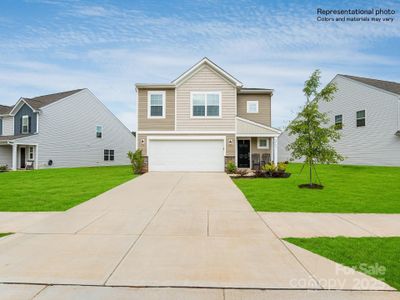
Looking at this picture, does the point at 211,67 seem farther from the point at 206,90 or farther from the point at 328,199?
the point at 328,199

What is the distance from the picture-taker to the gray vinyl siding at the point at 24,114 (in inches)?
975

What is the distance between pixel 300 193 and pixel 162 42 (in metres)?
13.5

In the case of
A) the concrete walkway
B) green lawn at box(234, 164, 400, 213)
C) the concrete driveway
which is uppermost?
green lawn at box(234, 164, 400, 213)

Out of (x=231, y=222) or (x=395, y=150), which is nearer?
(x=231, y=222)

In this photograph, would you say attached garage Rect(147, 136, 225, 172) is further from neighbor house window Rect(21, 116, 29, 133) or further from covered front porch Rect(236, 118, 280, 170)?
neighbor house window Rect(21, 116, 29, 133)

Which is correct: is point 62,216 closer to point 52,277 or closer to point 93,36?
point 52,277

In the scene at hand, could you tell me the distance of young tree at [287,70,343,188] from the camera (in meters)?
11.0

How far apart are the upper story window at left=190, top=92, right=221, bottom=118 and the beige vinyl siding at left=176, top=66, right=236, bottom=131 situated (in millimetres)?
226

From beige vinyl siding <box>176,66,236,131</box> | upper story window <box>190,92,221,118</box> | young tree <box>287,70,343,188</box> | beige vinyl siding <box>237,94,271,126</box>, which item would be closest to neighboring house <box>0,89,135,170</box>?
beige vinyl siding <box>176,66,236,131</box>

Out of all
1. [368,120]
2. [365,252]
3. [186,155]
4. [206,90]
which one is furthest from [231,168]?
[368,120]

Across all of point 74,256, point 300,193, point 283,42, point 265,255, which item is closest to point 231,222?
point 265,255

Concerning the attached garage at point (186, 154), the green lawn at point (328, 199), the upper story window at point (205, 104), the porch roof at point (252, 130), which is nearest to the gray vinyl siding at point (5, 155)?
the attached garage at point (186, 154)

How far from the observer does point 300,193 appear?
990 cm

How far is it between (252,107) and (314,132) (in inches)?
379
